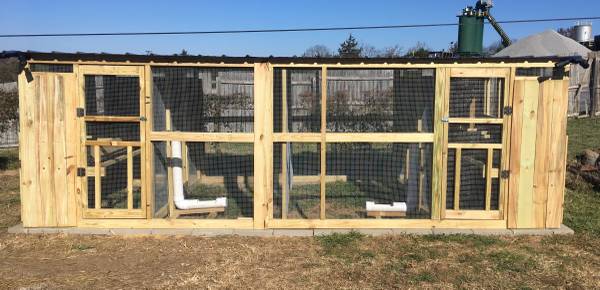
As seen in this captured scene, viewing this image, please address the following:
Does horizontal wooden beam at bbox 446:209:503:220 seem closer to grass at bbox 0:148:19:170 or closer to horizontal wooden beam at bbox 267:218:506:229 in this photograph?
horizontal wooden beam at bbox 267:218:506:229

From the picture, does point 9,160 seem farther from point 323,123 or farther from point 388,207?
point 388,207

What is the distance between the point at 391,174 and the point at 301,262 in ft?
5.94

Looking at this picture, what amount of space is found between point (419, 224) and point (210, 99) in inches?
119

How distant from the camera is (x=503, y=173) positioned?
20.0 feet

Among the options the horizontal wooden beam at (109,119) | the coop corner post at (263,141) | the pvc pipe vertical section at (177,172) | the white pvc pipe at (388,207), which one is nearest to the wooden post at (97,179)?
the horizontal wooden beam at (109,119)

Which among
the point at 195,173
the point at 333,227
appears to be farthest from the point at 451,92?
the point at 195,173

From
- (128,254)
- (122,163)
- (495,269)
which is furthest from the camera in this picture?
(122,163)

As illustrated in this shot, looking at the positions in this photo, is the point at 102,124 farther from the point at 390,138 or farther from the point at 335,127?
the point at 390,138

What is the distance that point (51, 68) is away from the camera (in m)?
5.97

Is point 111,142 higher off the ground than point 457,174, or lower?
higher

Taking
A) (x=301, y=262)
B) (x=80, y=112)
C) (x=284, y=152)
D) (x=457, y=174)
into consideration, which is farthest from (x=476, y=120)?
(x=80, y=112)

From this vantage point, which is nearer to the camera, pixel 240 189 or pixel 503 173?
pixel 503 173

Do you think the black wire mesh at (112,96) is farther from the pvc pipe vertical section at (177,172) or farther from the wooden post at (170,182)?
the pvc pipe vertical section at (177,172)

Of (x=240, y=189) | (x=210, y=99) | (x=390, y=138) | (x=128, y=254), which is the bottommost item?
(x=128, y=254)
